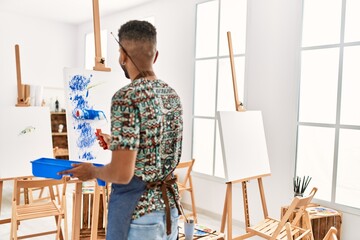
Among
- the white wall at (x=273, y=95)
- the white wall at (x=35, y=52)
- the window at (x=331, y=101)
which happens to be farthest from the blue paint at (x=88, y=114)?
the white wall at (x=35, y=52)

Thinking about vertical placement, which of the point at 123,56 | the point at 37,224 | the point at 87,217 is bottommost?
the point at 37,224

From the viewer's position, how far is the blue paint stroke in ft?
7.27

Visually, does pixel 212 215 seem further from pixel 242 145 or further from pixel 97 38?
pixel 97 38

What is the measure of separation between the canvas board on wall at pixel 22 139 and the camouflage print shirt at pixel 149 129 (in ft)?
7.16

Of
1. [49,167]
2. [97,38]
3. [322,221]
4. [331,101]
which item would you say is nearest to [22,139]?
[97,38]

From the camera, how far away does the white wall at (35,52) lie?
214 inches

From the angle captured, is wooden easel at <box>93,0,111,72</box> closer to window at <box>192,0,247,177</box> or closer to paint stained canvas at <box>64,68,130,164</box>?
paint stained canvas at <box>64,68,130,164</box>

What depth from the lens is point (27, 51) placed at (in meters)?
5.65

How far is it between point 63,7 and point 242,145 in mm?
3679

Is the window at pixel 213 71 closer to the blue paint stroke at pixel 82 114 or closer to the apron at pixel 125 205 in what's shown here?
the blue paint stroke at pixel 82 114

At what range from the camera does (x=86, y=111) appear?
2.24 metres

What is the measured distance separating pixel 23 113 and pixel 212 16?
2.28 metres

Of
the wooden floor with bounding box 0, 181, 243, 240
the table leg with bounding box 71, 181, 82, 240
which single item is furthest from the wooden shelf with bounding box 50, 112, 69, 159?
the table leg with bounding box 71, 181, 82, 240

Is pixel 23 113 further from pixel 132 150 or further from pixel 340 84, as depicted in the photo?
pixel 340 84
